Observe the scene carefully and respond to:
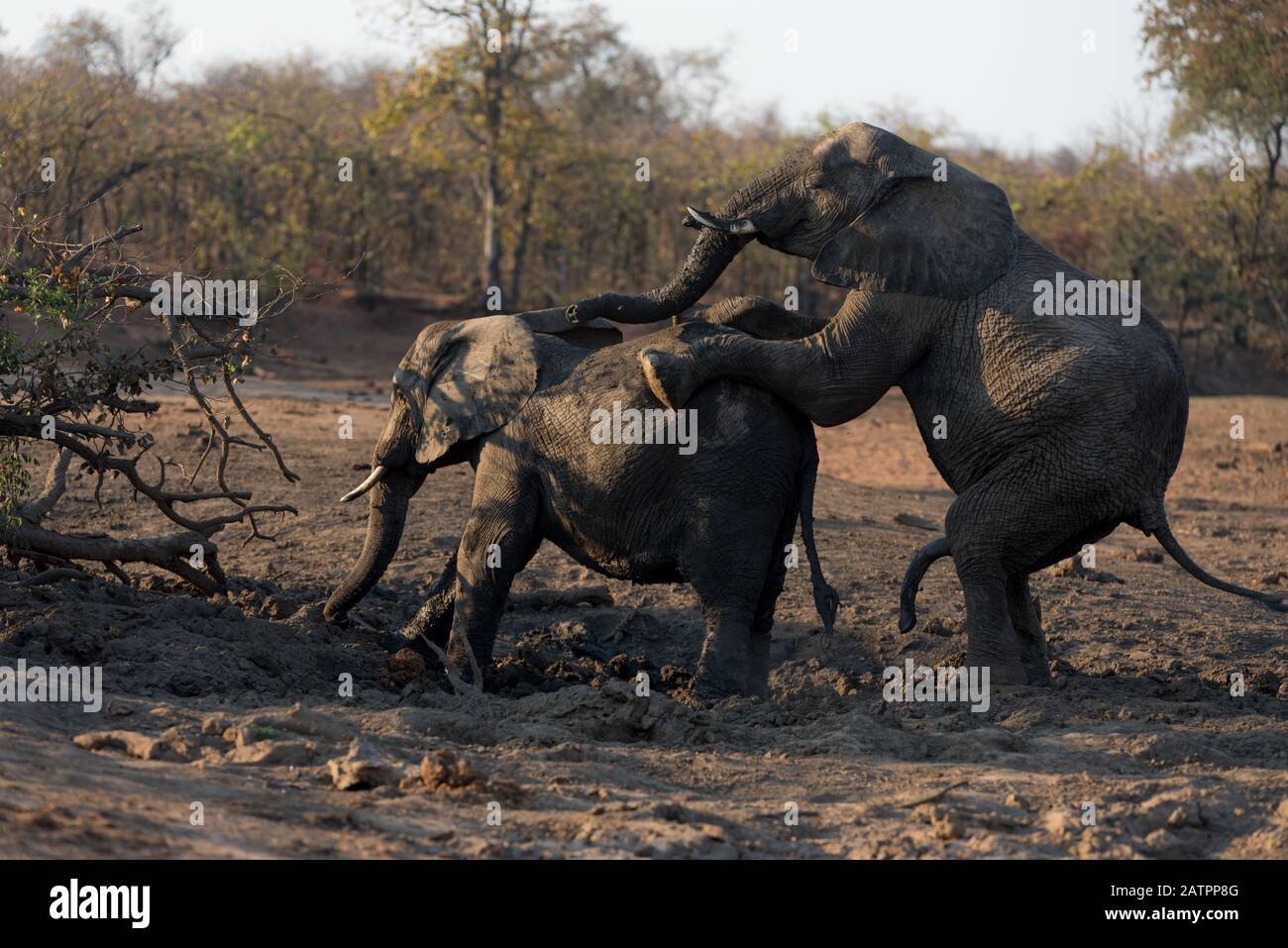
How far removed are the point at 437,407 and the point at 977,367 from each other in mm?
2691

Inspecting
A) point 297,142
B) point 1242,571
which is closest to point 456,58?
point 297,142

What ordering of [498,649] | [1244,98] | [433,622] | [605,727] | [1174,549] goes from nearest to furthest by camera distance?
[605,727] < [1174,549] < [433,622] < [498,649] < [1244,98]

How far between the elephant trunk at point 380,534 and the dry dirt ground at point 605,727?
235 mm

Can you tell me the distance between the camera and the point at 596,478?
8008 millimetres

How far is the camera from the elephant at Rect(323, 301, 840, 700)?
783 cm

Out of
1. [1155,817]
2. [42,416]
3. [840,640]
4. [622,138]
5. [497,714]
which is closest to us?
[1155,817]

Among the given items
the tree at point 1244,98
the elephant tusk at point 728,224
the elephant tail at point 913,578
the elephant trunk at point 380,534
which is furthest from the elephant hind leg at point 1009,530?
the tree at point 1244,98

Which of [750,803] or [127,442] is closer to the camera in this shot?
[750,803]

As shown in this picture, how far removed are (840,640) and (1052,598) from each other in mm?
1694

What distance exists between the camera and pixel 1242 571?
12211 millimetres

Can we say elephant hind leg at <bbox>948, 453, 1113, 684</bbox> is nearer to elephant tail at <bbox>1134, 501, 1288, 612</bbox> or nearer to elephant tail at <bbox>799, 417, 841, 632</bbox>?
elephant tail at <bbox>1134, 501, 1288, 612</bbox>

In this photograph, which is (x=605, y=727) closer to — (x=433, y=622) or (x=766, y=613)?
(x=766, y=613)

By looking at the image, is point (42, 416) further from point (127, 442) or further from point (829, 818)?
point (829, 818)

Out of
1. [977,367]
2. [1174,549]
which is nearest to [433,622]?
[977,367]
